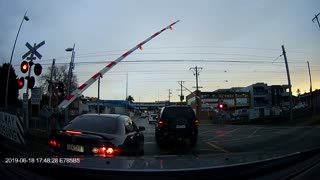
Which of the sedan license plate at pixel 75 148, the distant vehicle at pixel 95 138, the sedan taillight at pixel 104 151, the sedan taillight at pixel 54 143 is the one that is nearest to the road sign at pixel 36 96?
the distant vehicle at pixel 95 138

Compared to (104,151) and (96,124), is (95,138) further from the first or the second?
(96,124)

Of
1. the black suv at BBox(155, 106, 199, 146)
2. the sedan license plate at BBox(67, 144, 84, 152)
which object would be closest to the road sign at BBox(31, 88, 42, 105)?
the black suv at BBox(155, 106, 199, 146)

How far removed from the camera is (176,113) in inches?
669

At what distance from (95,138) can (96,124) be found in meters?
1.31

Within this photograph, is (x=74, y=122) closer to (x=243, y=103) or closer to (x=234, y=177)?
(x=234, y=177)

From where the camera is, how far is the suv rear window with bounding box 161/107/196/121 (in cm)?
1692

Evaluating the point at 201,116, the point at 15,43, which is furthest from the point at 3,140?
the point at 201,116

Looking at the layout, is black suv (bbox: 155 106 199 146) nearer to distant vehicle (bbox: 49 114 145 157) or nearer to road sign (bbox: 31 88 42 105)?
road sign (bbox: 31 88 42 105)

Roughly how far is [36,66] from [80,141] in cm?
931

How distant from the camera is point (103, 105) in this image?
83312 millimetres

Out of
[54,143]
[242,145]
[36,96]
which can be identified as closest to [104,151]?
[54,143]

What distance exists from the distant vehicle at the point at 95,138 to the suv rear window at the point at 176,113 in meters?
7.79

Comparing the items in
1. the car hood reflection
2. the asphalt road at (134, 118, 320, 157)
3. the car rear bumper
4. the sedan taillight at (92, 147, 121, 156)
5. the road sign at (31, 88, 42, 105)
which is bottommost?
the asphalt road at (134, 118, 320, 157)

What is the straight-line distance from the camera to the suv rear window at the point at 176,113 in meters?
16.9
